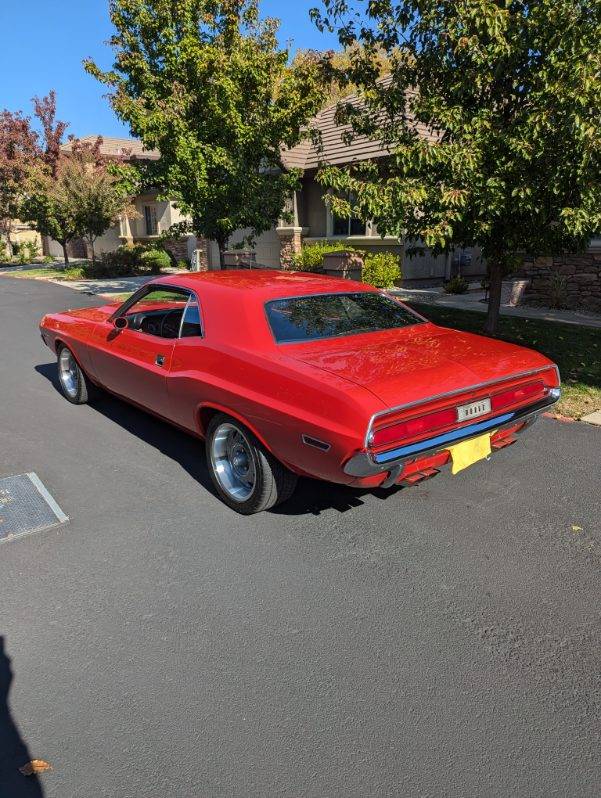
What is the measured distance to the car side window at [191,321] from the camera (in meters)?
4.19

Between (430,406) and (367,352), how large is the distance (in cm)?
69

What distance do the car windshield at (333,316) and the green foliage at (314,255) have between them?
12.6 m

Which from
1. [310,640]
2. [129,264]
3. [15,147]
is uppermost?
[15,147]

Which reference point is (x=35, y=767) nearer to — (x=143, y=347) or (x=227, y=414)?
(x=227, y=414)

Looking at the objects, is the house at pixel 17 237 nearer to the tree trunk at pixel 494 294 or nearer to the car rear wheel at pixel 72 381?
the car rear wheel at pixel 72 381

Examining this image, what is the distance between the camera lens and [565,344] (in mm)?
8469

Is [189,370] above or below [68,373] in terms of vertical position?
above

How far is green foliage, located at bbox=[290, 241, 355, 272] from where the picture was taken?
676 inches

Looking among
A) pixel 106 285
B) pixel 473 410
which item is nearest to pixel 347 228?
pixel 106 285

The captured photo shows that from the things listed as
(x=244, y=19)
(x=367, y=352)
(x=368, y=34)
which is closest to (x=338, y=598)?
(x=367, y=352)

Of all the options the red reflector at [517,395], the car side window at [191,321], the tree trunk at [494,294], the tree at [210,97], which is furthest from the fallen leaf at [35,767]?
the tree at [210,97]

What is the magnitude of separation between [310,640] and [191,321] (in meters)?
2.51

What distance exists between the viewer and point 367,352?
372 cm

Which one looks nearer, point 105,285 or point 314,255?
point 314,255
